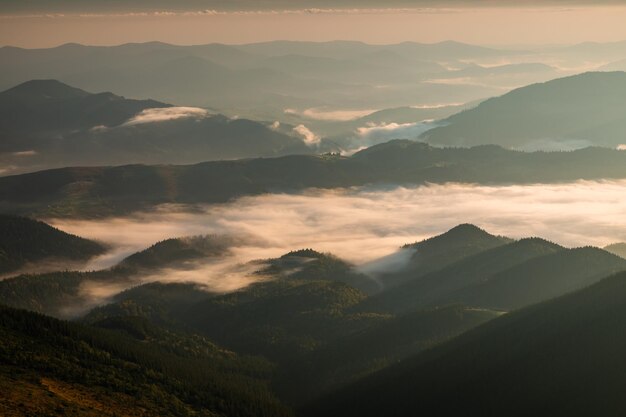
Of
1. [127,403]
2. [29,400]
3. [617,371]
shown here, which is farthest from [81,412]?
[617,371]

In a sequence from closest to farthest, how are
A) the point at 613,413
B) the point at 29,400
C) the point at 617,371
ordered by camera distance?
1. the point at 29,400
2. the point at 613,413
3. the point at 617,371

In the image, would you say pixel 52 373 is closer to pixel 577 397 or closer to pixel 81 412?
pixel 81 412

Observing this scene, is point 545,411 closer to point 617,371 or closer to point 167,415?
point 617,371

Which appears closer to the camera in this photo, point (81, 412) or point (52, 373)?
point (81, 412)

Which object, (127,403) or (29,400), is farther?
(127,403)

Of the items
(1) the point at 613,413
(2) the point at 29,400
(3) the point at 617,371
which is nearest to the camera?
(2) the point at 29,400

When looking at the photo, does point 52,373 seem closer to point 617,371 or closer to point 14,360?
point 14,360

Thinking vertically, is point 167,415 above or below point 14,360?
below

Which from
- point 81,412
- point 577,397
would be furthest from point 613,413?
point 81,412
